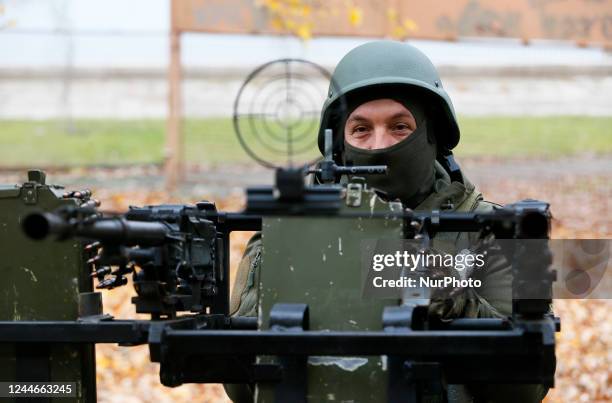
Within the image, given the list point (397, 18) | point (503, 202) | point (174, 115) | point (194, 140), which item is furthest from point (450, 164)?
point (194, 140)

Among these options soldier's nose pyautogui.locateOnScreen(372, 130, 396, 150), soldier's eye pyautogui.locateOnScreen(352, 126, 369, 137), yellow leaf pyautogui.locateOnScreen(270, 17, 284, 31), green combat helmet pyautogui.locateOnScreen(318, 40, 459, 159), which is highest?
yellow leaf pyautogui.locateOnScreen(270, 17, 284, 31)

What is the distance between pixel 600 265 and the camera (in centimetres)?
395

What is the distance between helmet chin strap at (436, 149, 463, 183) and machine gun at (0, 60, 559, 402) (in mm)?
1075

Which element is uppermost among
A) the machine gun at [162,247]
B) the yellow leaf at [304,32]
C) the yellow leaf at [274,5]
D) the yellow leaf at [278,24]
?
the yellow leaf at [274,5]

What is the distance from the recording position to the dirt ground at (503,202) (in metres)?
8.39

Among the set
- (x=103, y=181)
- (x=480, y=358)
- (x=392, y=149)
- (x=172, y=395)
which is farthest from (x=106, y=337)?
(x=103, y=181)

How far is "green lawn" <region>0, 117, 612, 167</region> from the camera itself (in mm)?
15453

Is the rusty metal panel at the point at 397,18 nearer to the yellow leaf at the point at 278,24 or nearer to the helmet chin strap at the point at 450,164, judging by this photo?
the yellow leaf at the point at 278,24

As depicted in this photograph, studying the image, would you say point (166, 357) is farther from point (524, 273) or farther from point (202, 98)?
point (202, 98)

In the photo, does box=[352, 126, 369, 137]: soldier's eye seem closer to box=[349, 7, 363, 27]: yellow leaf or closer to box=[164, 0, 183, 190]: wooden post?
box=[349, 7, 363, 27]: yellow leaf

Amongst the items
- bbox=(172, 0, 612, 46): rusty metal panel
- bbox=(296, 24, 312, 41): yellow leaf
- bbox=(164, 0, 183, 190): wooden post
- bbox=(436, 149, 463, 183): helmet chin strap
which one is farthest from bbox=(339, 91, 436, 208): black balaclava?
bbox=(164, 0, 183, 190): wooden post

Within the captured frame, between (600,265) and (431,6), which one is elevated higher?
(431,6)

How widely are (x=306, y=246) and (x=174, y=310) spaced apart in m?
0.44

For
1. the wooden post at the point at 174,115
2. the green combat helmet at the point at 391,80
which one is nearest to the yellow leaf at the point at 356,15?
the wooden post at the point at 174,115
